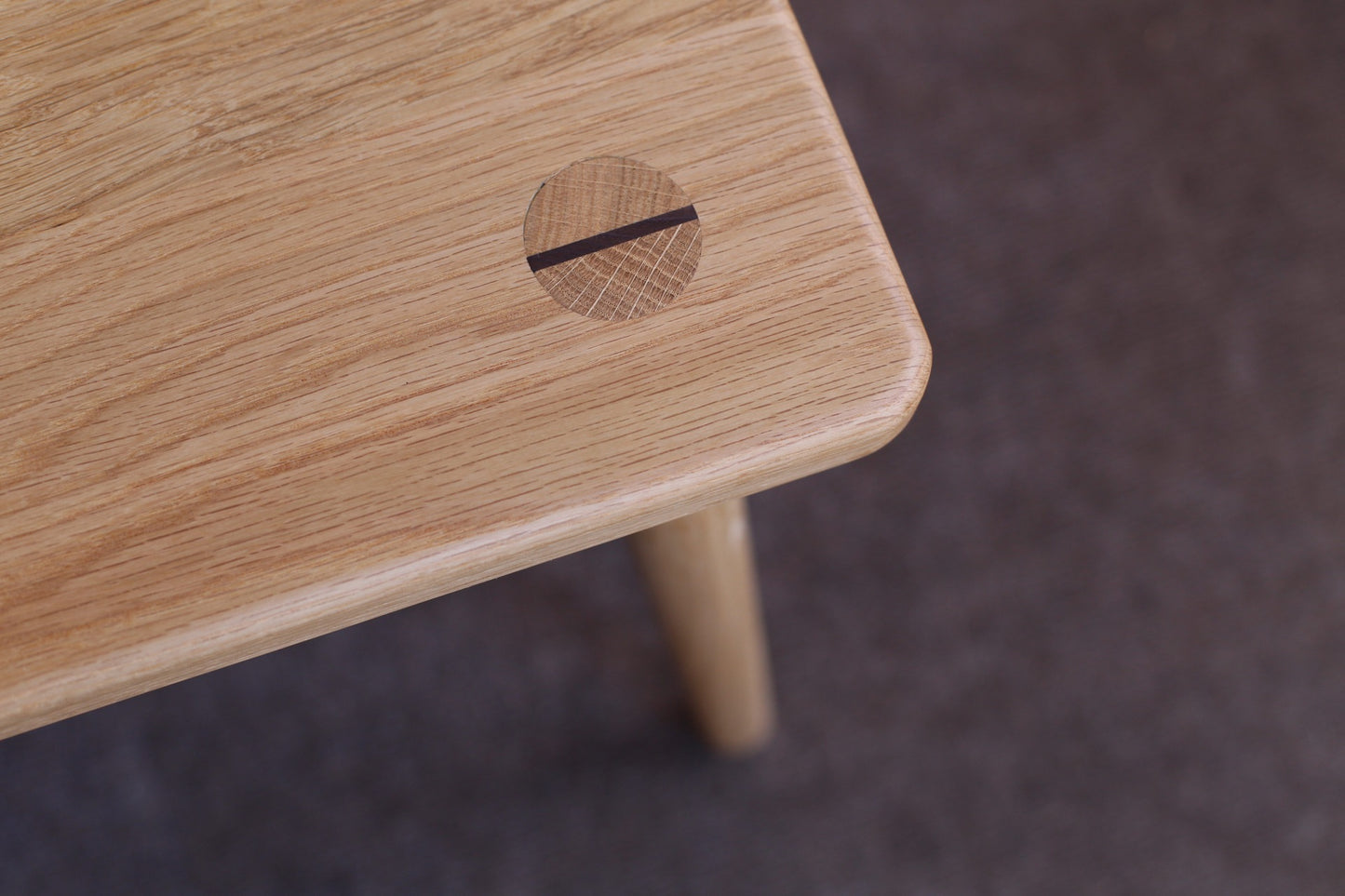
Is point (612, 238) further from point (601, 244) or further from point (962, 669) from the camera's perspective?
point (962, 669)

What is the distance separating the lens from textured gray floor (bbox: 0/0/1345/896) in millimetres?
760

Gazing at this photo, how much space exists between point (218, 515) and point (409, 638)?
0.55 m

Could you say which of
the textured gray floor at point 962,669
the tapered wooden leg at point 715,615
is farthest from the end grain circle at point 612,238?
the textured gray floor at point 962,669

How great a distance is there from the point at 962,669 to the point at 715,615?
32 cm

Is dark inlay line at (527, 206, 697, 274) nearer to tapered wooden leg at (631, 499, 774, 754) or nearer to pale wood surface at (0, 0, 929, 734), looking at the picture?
pale wood surface at (0, 0, 929, 734)

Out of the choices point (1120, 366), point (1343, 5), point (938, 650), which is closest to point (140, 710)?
point (938, 650)

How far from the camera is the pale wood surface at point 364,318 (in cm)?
28

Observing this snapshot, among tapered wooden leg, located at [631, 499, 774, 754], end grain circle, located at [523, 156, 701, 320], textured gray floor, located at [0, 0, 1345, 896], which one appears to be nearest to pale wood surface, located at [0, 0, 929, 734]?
end grain circle, located at [523, 156, 701, 320]

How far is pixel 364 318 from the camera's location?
0.98 ft

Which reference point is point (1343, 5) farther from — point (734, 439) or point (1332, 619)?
point (734, 439)

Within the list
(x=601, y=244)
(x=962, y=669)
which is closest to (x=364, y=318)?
(x=601, y=244)

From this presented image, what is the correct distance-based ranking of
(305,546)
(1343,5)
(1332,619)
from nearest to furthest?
(305,546), (1332,619), (1343,5)

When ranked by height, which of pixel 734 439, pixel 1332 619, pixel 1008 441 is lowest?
pixel 1332 619

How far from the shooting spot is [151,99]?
1.08 feet
